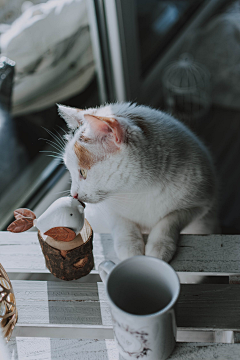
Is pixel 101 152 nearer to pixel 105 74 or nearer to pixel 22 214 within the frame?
pixel 22 214

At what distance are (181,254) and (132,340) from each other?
9.0 inches

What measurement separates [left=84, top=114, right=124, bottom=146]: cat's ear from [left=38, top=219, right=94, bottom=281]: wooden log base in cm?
17

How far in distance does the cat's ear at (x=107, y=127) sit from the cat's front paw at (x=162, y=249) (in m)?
0.21

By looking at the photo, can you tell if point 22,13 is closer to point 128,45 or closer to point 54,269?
point 128,45

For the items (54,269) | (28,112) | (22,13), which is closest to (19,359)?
(54,269)

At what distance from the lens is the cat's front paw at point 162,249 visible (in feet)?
2.04

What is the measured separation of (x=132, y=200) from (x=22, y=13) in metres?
0.85

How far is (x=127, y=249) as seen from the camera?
64cm

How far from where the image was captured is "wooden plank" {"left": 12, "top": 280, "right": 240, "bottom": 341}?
0.54 m

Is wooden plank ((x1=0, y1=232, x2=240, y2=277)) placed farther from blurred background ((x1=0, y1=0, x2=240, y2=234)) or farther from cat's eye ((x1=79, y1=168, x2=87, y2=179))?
blurred background ((x1=0, y1=0, x2=240, y2=234))

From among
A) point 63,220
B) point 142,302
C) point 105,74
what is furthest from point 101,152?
point 105,74

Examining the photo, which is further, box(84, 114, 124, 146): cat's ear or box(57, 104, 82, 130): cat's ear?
box(57, 104, 82, 130): cat's ear

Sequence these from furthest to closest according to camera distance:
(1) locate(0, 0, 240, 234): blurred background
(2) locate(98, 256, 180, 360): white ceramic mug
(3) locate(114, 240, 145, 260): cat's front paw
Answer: (1) locate(0, 0, 240, 234): blurred background < (3) locate(114, 240, 145, 260): cat's front paw < (2) locate(98, 256, 180, 360): white ceramic mug

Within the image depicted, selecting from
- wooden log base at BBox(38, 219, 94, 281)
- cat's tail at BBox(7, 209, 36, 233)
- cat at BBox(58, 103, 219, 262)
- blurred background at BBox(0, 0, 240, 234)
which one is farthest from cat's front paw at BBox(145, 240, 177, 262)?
blurred background at BBox(0, 0, 240, 234)
